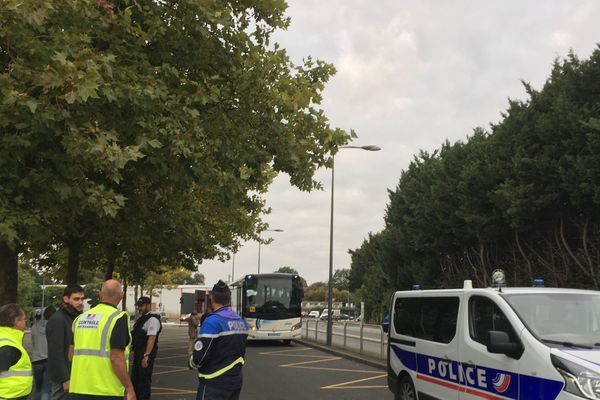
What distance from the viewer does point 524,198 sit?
20578mm

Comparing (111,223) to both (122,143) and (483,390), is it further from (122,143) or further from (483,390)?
(483,390)

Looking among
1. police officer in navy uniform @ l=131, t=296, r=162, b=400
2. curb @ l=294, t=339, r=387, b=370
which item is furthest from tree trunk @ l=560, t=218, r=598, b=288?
police officer in navy uniform @ l=131, t=296, r=162, b=400

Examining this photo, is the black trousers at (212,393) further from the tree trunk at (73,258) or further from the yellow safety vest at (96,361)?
the tree trunk at (73,258)

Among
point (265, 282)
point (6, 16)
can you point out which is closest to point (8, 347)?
point (6, 16)

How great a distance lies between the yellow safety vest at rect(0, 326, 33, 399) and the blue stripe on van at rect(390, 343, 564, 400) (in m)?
4.28

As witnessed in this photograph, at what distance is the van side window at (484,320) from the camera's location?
19.4ft

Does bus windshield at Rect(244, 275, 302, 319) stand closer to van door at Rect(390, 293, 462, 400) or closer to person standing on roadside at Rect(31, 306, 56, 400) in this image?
van door at Rect(390, 293, 462, 400)

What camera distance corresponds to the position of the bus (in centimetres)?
2434

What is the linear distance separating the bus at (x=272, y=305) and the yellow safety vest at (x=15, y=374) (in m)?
19.3

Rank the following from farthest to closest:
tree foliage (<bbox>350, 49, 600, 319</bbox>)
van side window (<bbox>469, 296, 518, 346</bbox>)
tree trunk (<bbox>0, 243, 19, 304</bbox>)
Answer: tree foliage (<bbox>350, 49, 600, 319</bbox>)
tree trunk (<bbox>0, 243, 19, 304</bbox>)
van side window (<bbox>469, 296, 518, 346</bbox>)

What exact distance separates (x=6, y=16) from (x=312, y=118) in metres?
5.09

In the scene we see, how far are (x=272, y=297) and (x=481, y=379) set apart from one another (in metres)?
19.0

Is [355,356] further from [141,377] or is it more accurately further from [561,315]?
[561,315]

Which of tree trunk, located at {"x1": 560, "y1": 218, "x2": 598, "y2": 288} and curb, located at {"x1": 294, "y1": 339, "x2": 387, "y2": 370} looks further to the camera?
tree trunk, located at {"x1": 560, "y1": 218, "x2": 598, "y2": 288}
